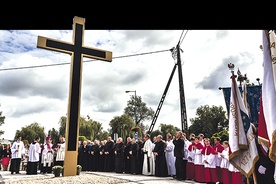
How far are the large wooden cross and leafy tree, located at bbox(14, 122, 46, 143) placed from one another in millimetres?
41702

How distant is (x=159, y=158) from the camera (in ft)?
34.1

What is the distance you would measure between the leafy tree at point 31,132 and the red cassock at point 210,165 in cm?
4341

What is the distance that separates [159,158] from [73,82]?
460 cm

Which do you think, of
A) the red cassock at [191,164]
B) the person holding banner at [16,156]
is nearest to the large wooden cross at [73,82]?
the red cassock at [191,164]

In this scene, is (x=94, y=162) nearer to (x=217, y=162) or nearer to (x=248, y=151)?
(x=217, y=162)

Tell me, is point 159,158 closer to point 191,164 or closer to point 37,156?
point 191,164

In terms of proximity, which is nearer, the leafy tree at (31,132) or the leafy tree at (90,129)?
the leafy tree at (90,129)

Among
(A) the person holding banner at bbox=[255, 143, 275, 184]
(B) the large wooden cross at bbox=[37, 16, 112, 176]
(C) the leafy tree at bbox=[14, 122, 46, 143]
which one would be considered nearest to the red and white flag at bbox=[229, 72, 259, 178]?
(A) the person holding banner at bbox=[255, 143, 275, 184]

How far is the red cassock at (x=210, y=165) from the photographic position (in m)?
8.52

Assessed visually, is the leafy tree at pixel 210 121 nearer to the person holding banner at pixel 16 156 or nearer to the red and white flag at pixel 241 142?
the person holding banner at pixel 16 156

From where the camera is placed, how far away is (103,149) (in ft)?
43.3
